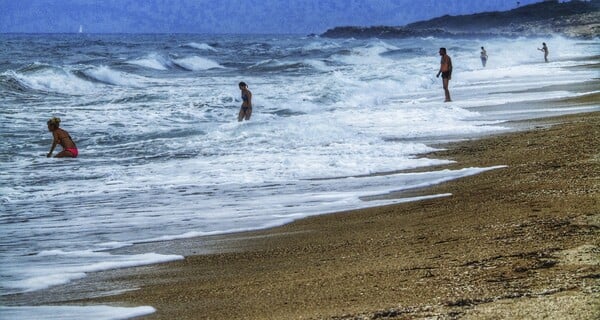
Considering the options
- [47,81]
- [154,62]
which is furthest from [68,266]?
[154,62]

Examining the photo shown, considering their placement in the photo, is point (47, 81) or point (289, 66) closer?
point (47, 81)

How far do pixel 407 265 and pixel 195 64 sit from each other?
4546 centimetres

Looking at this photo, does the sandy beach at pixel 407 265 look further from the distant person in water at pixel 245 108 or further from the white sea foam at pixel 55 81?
the white sea foam at pixel 55 81

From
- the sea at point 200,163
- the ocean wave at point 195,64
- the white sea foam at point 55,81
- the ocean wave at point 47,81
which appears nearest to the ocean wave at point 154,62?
the ocean wave at point 195,64

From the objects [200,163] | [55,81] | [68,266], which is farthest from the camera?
[55,81]

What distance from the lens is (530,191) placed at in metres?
6.27

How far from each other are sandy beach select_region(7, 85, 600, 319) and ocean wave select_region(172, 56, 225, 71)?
41.7 meters

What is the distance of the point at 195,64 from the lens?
48625 mm

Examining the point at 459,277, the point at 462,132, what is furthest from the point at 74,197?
the point at 462,132

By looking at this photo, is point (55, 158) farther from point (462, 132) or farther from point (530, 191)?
point (530, 191)

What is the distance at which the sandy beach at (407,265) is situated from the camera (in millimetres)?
3453

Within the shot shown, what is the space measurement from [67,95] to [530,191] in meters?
22.9

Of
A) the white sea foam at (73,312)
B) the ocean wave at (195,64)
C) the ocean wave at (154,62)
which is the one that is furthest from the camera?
the ocean wave at (195,64)

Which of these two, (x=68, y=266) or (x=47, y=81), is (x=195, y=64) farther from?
(x=68, y=266)
